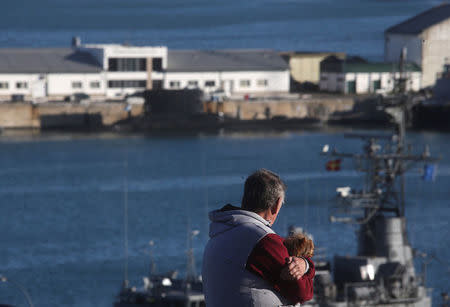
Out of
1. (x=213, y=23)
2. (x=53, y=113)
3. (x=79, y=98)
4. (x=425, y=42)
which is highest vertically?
(x=213, y=23)

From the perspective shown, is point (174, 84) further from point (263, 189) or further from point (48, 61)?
point (263, 189)

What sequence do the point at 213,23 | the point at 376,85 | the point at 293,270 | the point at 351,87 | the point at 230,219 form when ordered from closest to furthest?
the point at 293,270
the point at 230,219
the point at 376,85
the point at 351,87
the point at 213,23

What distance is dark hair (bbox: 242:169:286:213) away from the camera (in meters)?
2.67

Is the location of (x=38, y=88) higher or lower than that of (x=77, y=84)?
lower

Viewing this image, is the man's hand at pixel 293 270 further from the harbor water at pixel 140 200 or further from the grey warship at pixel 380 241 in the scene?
Result: the harbor water at pixel 140 200

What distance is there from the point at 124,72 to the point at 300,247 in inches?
1887

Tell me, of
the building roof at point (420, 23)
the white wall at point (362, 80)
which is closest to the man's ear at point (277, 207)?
the white wall at point (362, 80)

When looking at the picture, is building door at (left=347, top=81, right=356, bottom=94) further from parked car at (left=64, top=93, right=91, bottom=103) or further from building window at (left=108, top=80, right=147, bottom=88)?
parked car at (left=64, top=93, right=91, bottom=103)

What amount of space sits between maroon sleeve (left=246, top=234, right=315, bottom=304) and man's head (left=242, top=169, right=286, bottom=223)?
0.10 meters

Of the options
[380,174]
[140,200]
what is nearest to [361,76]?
[140,200]

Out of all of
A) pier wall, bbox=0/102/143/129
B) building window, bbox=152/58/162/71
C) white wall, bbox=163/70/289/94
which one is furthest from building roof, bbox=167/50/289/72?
pier wall, bbox=0/102/143/129

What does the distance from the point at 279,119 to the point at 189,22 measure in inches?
3576

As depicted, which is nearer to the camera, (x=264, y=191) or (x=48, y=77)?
(x=264, y=191)

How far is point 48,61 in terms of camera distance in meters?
50.8
